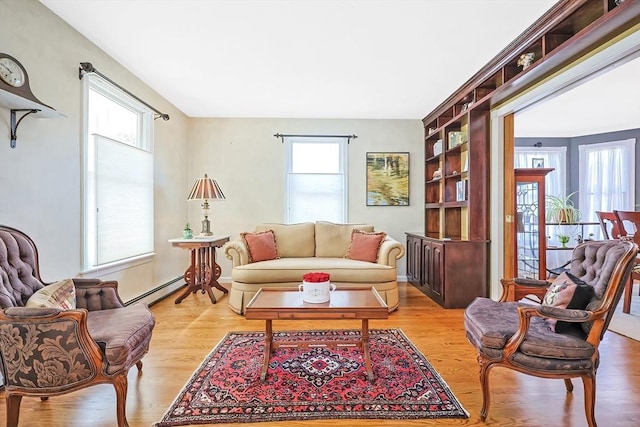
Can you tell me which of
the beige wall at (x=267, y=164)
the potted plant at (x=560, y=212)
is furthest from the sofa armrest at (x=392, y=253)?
the potted plant at (x=560, y=212)

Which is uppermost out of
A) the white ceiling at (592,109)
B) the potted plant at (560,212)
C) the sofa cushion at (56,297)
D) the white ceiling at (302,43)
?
the white ceiling at (592,109)

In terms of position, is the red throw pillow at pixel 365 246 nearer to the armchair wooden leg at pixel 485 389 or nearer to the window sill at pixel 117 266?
the armchair wooden leg at pixel 485 389

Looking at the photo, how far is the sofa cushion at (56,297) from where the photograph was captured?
5.56ft

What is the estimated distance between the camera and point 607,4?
1.98 meters

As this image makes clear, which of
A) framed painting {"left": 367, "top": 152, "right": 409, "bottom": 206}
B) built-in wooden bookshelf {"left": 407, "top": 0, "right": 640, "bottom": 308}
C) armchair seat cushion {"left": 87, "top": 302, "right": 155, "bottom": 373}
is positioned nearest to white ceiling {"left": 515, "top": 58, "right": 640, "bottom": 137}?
built-in wooden bookshelf {"left": 407, "top": 0, "right": 640, "bottom": 308}

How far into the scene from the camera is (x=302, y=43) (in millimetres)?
2830

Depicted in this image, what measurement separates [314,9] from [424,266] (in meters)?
3.24

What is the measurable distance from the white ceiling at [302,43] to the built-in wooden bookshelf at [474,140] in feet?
0.53

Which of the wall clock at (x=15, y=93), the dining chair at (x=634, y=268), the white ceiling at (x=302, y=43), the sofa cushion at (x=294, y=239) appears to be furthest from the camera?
the sofa cushion at (x=294, y=239)

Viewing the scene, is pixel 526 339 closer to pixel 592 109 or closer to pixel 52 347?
pixel 52 347

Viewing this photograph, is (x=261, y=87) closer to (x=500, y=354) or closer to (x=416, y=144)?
(x=416, y=144)

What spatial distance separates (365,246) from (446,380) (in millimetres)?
1994

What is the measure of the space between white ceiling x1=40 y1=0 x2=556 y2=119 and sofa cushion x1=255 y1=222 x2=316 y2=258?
66.3 inches

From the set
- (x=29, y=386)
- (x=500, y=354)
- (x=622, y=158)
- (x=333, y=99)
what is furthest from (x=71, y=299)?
(x=622, y=158)
